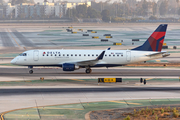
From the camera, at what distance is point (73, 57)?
52.8 metres

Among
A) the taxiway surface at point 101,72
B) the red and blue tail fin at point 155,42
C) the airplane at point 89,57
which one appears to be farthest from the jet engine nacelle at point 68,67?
the red and blue tail fin at point 155,42

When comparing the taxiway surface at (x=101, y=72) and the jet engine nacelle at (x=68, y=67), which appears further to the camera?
the taxiway surface at (x=101, y=72)

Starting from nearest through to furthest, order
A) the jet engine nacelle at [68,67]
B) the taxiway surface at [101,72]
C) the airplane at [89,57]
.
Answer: the jet engine nacelle at [68,67] → the airplane at [89,57] → the taxiway surface at [101,72]

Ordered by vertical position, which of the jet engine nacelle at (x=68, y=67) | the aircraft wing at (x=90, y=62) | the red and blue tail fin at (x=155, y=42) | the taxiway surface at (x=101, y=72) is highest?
the red and blue tail fin at (x=155, y=42)

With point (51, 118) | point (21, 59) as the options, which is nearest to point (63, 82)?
point (21, 59)

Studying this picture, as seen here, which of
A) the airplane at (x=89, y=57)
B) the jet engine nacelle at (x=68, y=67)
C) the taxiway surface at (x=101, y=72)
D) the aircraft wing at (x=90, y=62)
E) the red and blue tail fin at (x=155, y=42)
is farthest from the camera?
the red and blue tail fin at (x=155, y=42)

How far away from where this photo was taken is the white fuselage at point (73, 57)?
5234cm

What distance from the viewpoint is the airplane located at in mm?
52312

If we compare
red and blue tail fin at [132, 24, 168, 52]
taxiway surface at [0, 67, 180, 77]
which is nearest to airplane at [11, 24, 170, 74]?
red and blue tail fin at [132, 24, 168, 52]

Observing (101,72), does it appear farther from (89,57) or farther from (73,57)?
(73,57)

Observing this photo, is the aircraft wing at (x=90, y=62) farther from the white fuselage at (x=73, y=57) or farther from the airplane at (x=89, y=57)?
the white fuselage at (x=73, y=57)

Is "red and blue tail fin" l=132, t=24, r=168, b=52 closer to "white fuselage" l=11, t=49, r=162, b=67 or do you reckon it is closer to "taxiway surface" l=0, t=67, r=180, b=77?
"white fuselage" l=11, t=49, r=162, b=67

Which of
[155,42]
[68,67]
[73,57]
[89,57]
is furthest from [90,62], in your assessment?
[155,42]

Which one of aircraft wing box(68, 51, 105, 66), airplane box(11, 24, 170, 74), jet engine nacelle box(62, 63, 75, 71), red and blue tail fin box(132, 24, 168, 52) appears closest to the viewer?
jet engine nacelle box(62, 63, 75, 71)
